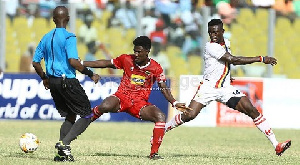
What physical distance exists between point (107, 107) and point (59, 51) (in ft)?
5.53

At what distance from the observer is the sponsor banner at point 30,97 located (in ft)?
71.7

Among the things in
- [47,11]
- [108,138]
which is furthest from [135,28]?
[108,138]

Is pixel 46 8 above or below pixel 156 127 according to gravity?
above

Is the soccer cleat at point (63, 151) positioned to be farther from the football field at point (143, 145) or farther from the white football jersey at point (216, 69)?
the white football jersey at point (216, 69)

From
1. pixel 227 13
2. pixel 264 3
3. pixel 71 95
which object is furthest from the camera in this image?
pixel 264 3

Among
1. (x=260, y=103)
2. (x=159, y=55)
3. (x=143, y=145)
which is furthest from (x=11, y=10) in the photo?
(x=143, y=145)

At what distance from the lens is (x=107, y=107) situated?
1180 cm

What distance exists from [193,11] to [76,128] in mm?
13547

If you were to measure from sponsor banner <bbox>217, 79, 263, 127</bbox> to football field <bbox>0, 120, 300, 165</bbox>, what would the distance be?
475 mm

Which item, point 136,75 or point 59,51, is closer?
point 59,51

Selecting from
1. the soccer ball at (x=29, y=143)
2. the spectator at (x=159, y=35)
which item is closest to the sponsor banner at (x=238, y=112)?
the spectator at (x=159, y=35)

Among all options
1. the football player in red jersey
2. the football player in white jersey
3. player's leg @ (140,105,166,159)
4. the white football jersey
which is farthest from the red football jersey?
the white football jersey

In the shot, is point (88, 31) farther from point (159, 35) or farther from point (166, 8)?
point (166, 8)

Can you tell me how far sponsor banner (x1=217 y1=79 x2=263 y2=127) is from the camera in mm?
22172
